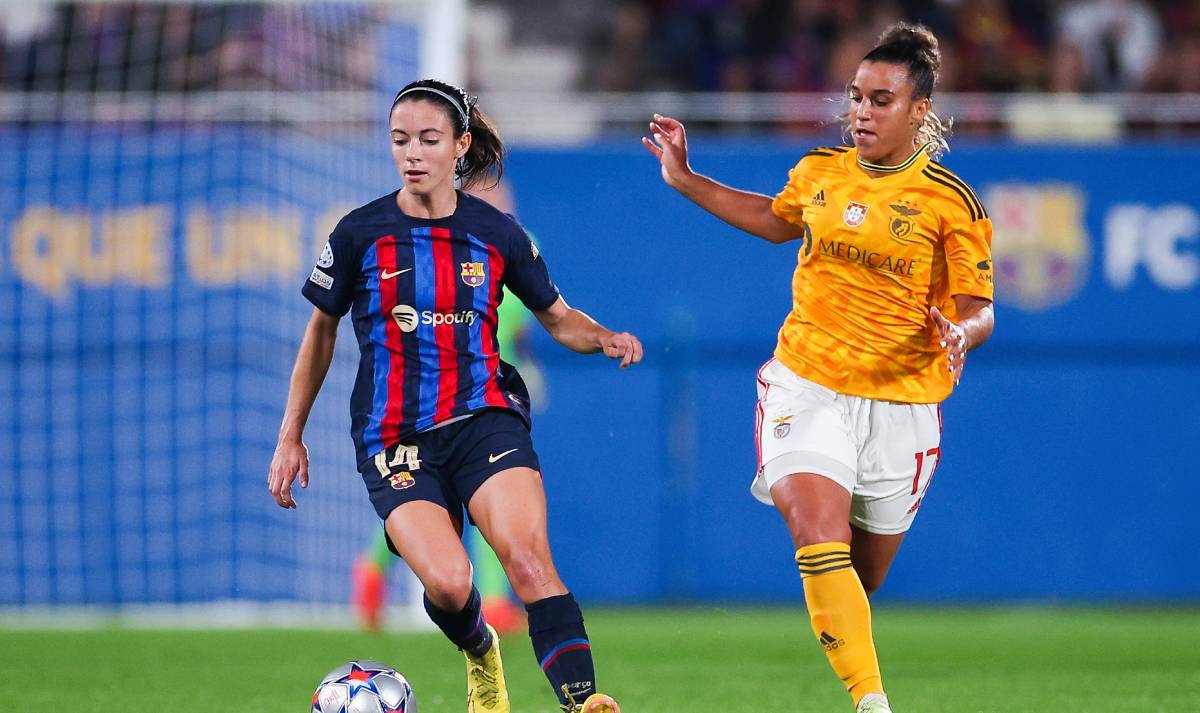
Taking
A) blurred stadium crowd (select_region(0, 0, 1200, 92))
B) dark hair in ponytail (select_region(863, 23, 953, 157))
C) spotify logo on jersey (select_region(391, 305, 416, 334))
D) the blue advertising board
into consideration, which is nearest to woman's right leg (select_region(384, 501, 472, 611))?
spotify logo on jersey (select_region(391, 305, 416, 334))

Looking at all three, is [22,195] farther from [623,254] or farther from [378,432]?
[378,432]

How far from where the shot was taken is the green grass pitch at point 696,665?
643 cm

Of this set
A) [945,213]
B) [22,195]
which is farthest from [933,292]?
[22,195]

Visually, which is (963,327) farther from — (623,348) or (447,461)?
(447,461)

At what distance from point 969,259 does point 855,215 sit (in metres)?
0.38

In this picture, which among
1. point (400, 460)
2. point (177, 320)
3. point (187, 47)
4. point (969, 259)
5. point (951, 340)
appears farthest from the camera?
point (187, 47)

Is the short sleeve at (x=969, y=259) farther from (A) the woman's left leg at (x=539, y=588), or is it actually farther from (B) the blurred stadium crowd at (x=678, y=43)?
(B) the blurred stadium crowd at (x=678, y=43)

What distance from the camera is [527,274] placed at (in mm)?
5402

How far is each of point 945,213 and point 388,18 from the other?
6651mm

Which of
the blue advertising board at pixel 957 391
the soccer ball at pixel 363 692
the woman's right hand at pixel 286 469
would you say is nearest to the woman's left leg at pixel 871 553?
the soccer ball at pixel 363 692

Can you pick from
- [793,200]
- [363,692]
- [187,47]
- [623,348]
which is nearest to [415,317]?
[623,348]

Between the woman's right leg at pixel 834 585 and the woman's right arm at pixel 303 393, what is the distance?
1524 millimetres

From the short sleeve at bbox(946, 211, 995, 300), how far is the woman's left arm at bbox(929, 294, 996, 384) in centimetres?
3

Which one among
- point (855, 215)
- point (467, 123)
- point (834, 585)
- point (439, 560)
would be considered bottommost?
point (834, 585)
